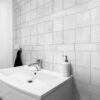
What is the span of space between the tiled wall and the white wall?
0.54 metres

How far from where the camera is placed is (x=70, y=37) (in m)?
Result: 0.99

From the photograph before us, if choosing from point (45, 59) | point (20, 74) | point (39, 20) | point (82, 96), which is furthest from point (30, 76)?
point (39, 20)

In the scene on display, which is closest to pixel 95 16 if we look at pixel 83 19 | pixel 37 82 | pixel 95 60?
pixel 83 19

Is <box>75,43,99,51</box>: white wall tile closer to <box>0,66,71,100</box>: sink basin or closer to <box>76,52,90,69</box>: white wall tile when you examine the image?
<box>76,52,90,69</box>: white wall tile

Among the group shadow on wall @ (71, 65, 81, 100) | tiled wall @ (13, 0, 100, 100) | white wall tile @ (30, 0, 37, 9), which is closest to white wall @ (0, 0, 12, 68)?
tiled wall @ (13, 0, 100, 100)

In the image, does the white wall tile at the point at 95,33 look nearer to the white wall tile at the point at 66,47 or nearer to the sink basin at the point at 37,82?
the white wall tile at the point at 66,47

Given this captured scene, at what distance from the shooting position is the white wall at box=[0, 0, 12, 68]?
1.71 m

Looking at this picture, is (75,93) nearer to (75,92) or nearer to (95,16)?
(75,92)

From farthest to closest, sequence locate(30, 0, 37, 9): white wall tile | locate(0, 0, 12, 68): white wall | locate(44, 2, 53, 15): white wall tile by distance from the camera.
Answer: locate(0, 0, 12, 68): white wall
locate(30, 0, 37, 9): white wall tile
locate(44, 2, 53, 15): white wall tile

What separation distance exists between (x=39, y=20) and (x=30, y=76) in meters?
0.76

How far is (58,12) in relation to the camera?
109 cm

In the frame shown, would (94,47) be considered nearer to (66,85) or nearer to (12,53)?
(66,85)

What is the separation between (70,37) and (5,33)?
1.31 m

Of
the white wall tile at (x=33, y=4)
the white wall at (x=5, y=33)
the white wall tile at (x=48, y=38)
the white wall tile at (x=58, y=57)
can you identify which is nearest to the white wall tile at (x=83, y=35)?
the white wall tile at (x=58, y=57)
